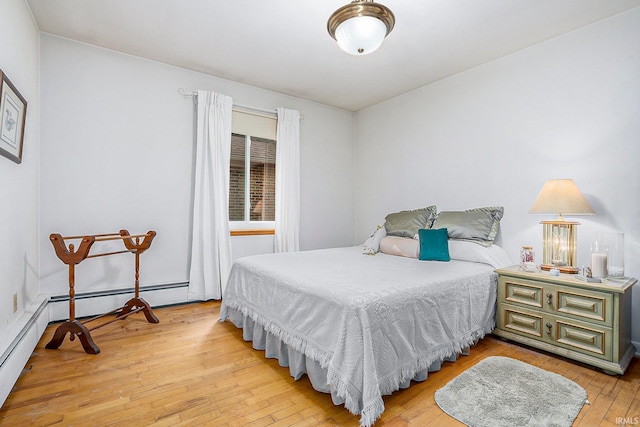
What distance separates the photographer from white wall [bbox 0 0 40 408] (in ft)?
6.27

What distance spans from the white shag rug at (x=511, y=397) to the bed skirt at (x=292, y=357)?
0.56 ft

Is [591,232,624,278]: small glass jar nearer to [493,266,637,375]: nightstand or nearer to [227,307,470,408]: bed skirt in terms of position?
[493,266,637,375]: nightstand

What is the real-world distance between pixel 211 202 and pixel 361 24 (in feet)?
8.23

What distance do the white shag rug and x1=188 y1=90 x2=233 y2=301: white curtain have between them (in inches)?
105

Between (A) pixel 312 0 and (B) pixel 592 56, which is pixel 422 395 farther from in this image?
(B) pixel 592 56

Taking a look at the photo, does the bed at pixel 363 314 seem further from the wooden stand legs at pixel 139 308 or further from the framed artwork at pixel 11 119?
the framed artwork at pixel 11 119

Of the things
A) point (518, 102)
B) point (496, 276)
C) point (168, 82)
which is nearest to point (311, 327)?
point (496, 276)

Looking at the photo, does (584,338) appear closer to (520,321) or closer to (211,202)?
(520,321)

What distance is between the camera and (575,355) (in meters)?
2.15

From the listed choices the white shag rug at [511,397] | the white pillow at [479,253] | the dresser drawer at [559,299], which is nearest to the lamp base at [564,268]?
the dresser drawer at [559,299]

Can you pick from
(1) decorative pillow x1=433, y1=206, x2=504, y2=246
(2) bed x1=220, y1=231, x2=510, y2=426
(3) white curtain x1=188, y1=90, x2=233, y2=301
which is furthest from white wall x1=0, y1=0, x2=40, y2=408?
(1) decorative pillow x1=433, y1=206, x2=504, y2=246

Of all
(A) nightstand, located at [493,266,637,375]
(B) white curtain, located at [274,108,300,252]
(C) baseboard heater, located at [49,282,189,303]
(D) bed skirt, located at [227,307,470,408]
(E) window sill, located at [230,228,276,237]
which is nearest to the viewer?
(D) bed skirt, located at [227,307,470,408]

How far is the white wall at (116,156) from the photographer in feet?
9.44

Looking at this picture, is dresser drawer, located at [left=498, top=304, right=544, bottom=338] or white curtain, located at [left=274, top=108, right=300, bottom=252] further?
white curtain, located at [left=274, top=108, right=300, bottom=252]
